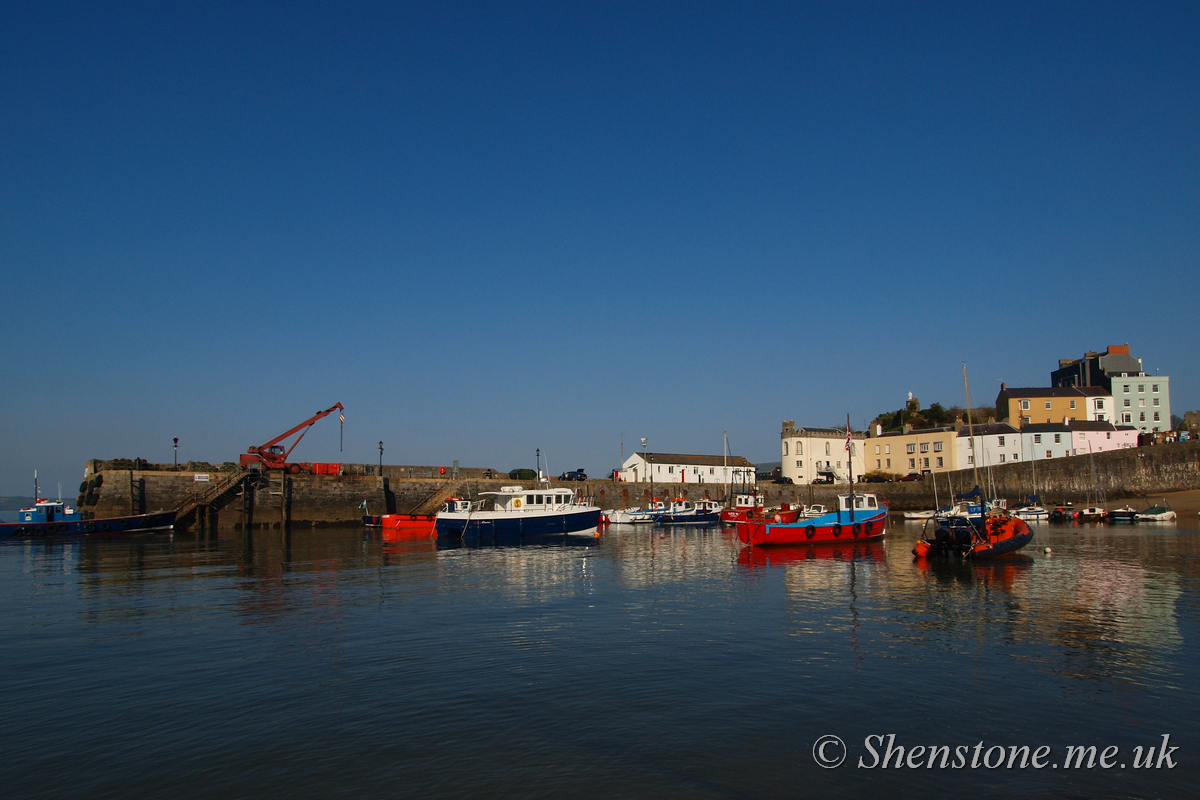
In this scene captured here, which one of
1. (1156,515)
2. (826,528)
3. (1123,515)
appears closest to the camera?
(826,528)

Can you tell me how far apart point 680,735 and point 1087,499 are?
80121 mm

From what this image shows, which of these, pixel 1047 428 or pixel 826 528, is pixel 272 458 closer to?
pixel 826 528

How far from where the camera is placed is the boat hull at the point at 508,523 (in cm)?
5100

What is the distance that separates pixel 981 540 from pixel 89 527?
61.1 metres

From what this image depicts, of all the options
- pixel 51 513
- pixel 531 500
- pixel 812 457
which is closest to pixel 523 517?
pixel 531 500

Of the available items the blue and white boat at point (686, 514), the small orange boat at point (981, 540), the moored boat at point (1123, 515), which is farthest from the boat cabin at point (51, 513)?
the moored boat at point (1123, 515)

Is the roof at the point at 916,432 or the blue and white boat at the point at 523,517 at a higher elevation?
the roof at the point at 916,432

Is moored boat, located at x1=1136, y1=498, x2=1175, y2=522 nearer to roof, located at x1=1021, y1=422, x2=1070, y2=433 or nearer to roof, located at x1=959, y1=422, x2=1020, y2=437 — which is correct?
roof, located at x1=1021, y1=422, x2=1070, y2=433

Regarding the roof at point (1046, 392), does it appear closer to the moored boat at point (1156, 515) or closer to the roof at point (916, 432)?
the roof at point (916, 432)

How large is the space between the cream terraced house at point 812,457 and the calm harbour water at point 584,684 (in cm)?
6920

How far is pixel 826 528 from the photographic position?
4422 centimetres

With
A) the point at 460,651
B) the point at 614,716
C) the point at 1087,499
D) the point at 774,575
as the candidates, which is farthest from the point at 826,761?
the point at 1087,499

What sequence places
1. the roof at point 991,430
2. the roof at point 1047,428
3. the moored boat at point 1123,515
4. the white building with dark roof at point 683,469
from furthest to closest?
the white building with dark roof at point 683,469, the roof at point 991,430, the roof at point 1047,428, the moored boat at point 1123,515

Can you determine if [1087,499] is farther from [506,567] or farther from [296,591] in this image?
[296,591]
